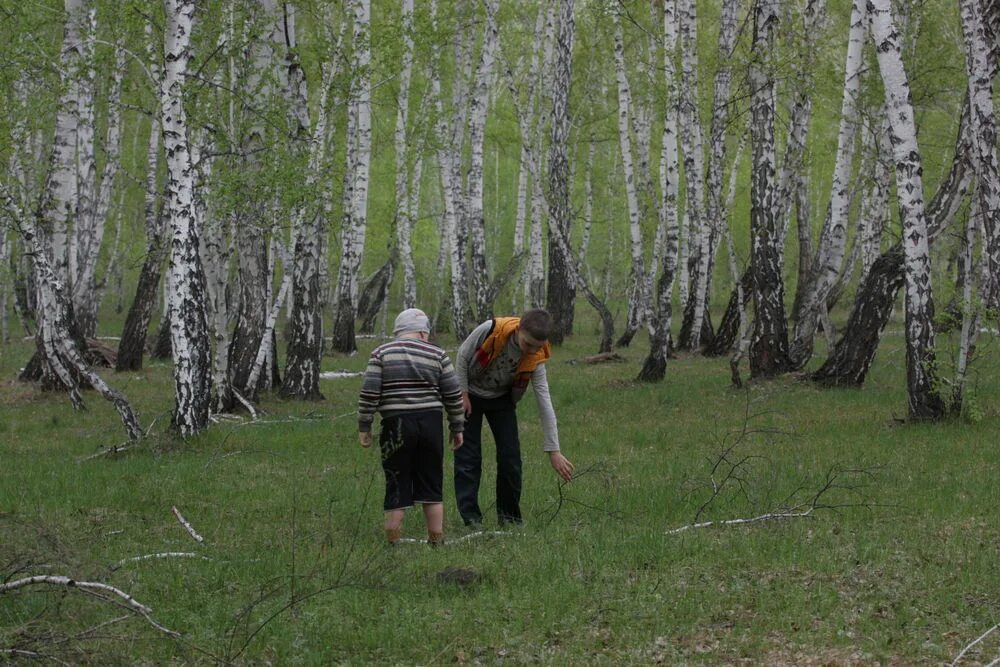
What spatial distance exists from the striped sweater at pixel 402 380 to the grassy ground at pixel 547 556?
592 mm

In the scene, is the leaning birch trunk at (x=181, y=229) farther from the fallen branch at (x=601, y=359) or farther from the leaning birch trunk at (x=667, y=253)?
the fallen branch at (x=601, y=359)

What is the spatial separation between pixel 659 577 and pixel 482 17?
2831 cm

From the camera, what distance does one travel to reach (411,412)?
25.9 ft

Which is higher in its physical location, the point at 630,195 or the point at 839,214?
the point at 630,195

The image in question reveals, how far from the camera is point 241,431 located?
14344 mm

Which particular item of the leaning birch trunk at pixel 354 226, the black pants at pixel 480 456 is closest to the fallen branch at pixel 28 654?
the black pants at pixel 480 456

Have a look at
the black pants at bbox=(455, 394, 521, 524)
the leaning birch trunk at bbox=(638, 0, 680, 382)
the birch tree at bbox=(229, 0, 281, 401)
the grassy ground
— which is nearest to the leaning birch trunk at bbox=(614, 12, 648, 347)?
the leaning birch trunk at bbox=(638, 0, 680, 382)

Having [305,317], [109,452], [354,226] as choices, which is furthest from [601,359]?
[109,452]

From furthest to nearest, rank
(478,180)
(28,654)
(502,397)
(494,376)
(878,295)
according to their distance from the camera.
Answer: (478,180), (878,295), (502,397), (494,376), (28,654)

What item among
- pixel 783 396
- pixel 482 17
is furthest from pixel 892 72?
pixel 482 17

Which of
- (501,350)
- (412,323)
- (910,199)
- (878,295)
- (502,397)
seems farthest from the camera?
(878,295)

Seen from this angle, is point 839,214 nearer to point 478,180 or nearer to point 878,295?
point 878,295

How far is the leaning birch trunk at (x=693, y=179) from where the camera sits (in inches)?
757

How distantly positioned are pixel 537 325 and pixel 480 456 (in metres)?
1.23
